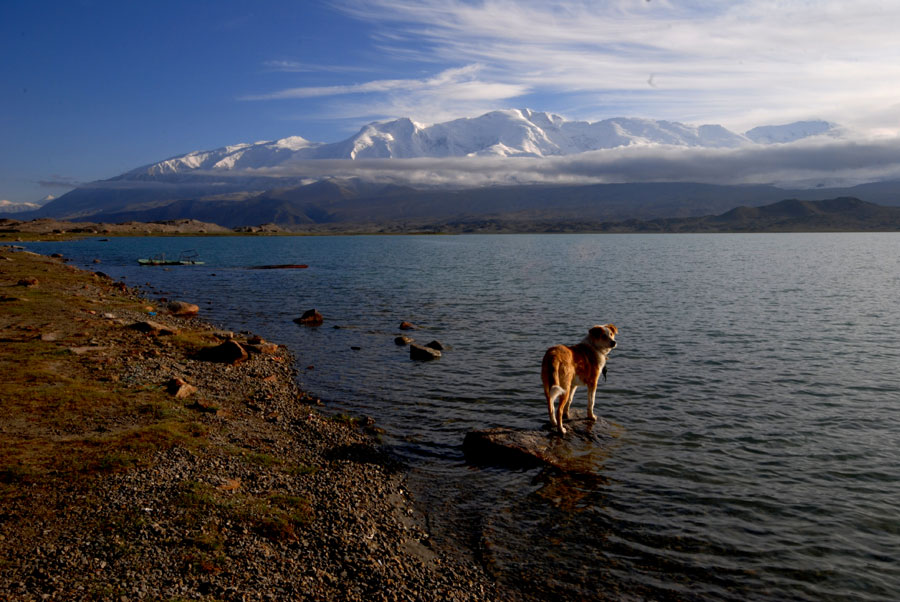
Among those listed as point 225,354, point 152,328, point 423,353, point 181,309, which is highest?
point 152,328

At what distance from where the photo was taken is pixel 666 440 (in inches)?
733

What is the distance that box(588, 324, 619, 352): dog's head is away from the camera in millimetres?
18547

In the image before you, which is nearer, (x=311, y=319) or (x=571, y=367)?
(x=571, y=367)

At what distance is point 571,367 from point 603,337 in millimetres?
1551

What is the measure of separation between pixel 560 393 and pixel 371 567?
29.6 feet

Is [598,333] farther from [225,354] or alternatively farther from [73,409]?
[225,354]

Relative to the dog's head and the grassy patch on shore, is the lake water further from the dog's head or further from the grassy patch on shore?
the grassy patch on shore

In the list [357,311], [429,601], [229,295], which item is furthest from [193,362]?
[229,295]

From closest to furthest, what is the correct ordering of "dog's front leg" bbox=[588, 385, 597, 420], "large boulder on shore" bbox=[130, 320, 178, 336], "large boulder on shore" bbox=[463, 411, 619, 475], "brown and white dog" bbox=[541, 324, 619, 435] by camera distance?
"large boulder on shore" bbox=[463, 411, 619, 475]
"brown and white dog" bbox=[541, 324, 619, 435]
"dog's front leg" bbox=[588, 385, 597, 420]
"large boulder on shore" bbox=[130, 320, 178, 336]

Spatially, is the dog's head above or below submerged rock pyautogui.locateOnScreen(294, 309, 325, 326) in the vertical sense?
above

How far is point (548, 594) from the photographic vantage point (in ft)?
36.0

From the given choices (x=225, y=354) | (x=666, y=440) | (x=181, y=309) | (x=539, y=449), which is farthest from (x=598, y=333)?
(x=181, y=309)

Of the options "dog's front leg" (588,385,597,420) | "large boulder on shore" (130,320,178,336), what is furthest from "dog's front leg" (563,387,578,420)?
"large boulder on shore" (130,320,178,336)

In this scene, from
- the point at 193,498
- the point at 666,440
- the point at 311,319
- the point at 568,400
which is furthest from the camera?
the point at 311,319
